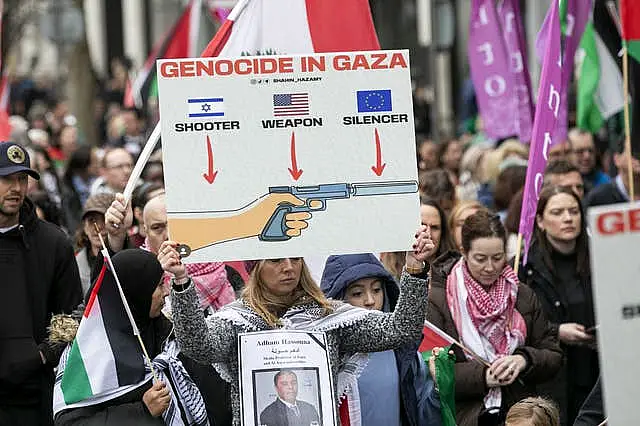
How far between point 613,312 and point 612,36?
8280 mm

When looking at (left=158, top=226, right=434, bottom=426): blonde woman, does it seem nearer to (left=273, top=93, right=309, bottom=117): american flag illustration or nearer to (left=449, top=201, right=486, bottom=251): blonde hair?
(left=273, top=93, right=309, bottom=117): american flag illustration

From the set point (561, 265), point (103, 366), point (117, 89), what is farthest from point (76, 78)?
point (103, 366)

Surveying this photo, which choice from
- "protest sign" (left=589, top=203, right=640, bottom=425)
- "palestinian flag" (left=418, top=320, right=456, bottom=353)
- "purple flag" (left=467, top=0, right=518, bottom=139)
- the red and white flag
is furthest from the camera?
"purple flag" (left=467, top=0, right=518, bottom=139)

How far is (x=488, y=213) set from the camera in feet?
27.0

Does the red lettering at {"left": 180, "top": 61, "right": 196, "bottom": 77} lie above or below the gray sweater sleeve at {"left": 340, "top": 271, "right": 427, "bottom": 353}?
above

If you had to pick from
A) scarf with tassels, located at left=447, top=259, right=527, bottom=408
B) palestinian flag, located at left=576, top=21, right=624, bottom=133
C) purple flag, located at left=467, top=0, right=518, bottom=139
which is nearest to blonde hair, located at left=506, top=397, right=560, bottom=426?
scarf with tassels, located at left=447, top=259, right=527, bottom=408

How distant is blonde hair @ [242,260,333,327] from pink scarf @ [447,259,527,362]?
165 cm

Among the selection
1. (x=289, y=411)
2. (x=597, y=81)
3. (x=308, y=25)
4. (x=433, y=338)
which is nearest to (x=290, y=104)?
(x=289, y=411)

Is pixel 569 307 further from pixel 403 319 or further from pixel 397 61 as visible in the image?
pixel 397 61

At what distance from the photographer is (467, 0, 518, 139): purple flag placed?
45.2 feet

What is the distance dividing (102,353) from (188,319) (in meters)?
0.75

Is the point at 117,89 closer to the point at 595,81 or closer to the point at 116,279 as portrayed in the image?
the point at 595,81

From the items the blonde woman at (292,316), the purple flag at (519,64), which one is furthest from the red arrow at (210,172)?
the purple flag at (519,64)

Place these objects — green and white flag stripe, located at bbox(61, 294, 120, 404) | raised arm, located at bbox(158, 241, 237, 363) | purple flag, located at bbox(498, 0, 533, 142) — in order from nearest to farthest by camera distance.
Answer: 1. raised arm, located at bbox(158, 241, 237, 363)
2. green and white flag stripe, located at bbox(61, 294, 120, 404)
3. purple flag, located at bbox(498, 0, 533, 142)
